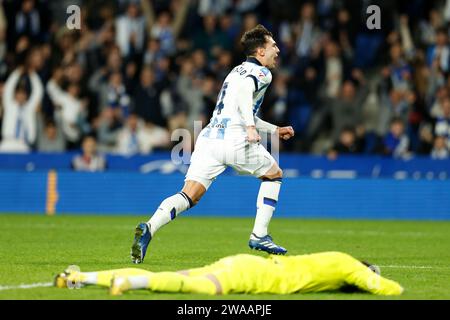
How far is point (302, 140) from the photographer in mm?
21141

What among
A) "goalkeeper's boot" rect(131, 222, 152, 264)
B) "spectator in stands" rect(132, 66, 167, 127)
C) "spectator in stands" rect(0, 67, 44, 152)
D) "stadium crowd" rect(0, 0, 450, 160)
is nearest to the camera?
"goalkeeper's boot" rect(131, 222, 152, 264)

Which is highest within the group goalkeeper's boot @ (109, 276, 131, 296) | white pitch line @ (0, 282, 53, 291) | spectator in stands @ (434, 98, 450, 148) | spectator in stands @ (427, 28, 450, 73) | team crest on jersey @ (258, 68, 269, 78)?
spectator in stands @ (427, 28, 450, 73)

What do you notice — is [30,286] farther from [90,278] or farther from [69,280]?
[90,278]

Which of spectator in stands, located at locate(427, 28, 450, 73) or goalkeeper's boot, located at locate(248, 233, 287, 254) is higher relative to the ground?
spectator in stands, located at locate(427, 28, 450, 73)

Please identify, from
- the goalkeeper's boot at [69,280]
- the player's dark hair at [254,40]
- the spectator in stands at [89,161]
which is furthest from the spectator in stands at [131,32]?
the goalkeeper's boot at [69,280]

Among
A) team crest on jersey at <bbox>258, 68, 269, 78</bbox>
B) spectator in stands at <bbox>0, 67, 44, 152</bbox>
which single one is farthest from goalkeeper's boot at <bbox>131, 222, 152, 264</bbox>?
spectator in stands at <bbox>0, 67, 44, 152</bbox>

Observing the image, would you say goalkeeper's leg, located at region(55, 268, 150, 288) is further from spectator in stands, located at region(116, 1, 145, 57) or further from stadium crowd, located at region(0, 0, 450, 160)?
spectator in stands, located at region(116, 1, 145, 57)

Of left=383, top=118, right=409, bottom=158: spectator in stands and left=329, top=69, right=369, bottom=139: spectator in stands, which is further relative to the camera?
left=329, top=69, right=369, bottom=139: spectator in stands

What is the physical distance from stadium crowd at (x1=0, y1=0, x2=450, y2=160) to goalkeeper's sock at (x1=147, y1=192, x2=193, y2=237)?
8.81 metres

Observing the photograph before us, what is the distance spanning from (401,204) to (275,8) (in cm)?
594

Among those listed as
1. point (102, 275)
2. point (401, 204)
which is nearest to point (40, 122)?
point (401, 204)

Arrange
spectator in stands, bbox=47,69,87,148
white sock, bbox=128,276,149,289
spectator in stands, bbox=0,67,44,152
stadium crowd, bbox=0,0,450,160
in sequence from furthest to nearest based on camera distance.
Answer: spectator in stands, bbox=47,69,87,148 < stadium crowd, bbox=0,0,450,160 < spectator in stands, bbox=0,67,44,152 < white sock, bbox=128,276,149,289

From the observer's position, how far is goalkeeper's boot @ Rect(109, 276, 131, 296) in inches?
291

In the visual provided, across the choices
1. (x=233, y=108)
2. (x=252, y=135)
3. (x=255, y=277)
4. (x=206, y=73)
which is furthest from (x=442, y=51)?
(x=255, y=277)
